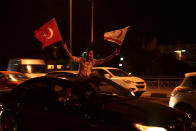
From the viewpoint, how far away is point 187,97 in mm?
6652

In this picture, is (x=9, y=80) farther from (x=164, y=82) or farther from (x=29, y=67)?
(x=164, y=82)

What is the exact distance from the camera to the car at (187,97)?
657 centimetres

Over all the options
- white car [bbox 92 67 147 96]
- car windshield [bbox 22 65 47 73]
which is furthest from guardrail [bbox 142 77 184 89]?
car windshield [bbox 22 65 47 73]

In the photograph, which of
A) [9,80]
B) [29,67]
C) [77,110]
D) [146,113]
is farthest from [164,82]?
[77,110]

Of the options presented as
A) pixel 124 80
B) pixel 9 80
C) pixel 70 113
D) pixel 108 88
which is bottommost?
pixel 124 80

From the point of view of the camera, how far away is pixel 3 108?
18.0ft

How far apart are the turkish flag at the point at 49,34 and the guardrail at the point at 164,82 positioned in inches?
377

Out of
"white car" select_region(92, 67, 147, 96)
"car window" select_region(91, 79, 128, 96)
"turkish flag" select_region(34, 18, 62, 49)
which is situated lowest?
"white car" select_region(92, 67, 147, 96)

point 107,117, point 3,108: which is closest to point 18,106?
point 3,108

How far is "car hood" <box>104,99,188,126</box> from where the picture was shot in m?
3.80

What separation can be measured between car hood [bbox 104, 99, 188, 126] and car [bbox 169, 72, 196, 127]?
95.9 inches

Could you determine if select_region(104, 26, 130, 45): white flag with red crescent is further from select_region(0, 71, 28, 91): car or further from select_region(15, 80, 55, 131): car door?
select_region(15, 80, 55, 131): car door

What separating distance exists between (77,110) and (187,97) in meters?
3.58

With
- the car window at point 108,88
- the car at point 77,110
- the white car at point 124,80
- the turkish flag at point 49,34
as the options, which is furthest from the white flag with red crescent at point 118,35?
the car at point 77,110
